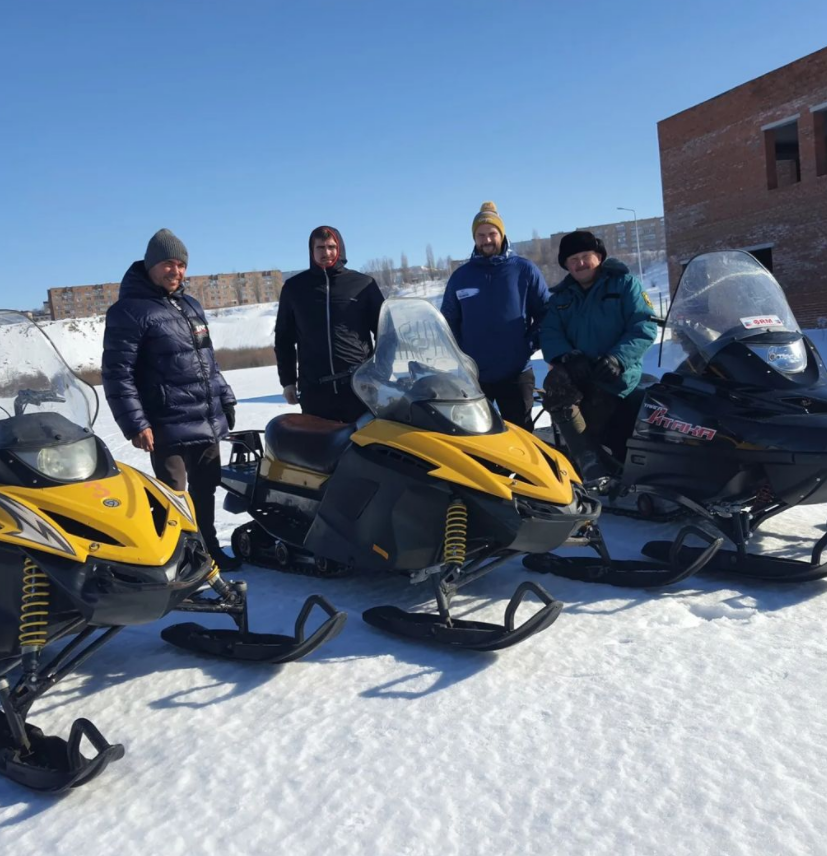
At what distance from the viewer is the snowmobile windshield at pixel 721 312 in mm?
3734

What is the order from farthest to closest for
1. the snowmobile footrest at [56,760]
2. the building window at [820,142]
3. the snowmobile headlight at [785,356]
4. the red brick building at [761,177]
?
the red brick building at [761,177] → the building window at [820,142] → the snowmobile headlight at [785,356] → the snowmobile footrest at [56,760]

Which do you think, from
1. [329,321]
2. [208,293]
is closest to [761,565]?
[329,321]

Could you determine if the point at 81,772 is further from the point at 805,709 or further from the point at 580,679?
the point at 805,709

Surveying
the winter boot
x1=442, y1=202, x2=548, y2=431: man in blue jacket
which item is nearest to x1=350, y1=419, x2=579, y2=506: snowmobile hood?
the winter boot

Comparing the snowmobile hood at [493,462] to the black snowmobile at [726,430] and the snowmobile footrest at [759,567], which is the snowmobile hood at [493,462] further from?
the snowmobile footrest at [759,567]

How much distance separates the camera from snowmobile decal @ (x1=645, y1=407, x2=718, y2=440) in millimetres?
3570

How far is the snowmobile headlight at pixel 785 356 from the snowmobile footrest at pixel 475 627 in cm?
158

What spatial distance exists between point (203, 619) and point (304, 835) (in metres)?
1.71

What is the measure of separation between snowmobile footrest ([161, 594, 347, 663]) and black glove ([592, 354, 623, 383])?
1965 mm

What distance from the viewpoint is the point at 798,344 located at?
3623 mm

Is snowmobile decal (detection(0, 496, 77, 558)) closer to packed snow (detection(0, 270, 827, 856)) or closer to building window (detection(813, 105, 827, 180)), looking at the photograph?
packed snow (detection(0, 270, 827, 856))

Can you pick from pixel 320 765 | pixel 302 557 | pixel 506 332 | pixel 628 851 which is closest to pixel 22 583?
pixel 320 765

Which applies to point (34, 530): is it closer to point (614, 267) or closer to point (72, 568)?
point (72, 568)

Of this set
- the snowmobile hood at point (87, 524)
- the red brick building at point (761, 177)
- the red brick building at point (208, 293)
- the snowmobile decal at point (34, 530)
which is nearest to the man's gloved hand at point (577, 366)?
the snowmobile hood at point (87, 524)
